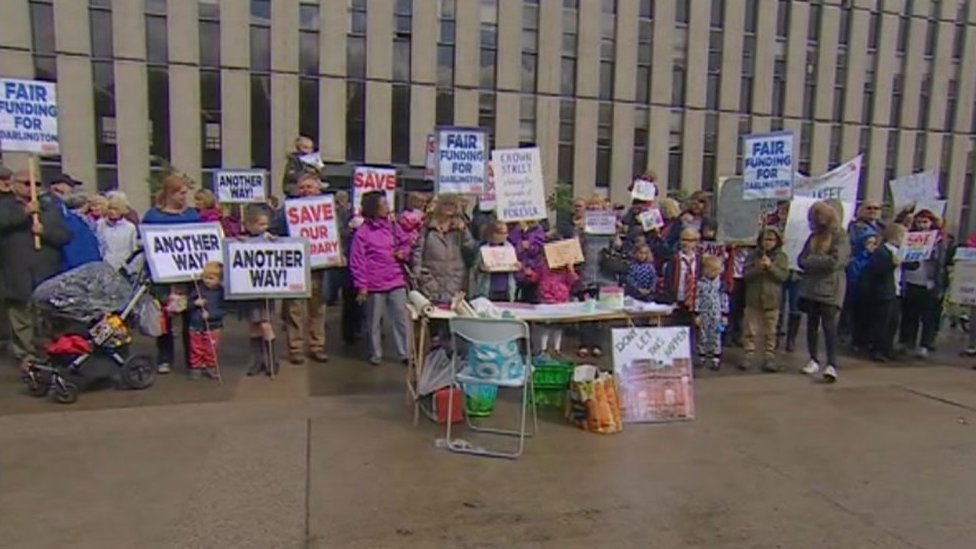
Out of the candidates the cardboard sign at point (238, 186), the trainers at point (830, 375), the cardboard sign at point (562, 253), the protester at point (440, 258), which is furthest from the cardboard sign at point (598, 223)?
the cardboard sign at point (238, 186)

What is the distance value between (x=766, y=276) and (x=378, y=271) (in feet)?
13.4

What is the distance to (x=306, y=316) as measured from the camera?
24.6ft

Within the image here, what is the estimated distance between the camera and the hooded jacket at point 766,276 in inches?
284

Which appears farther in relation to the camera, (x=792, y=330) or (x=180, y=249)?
(x=792, y=330)

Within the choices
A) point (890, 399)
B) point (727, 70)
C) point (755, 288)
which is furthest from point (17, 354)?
point (727, 70)

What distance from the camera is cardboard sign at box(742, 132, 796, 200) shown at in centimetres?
804

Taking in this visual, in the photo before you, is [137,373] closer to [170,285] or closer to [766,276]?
[170,285]

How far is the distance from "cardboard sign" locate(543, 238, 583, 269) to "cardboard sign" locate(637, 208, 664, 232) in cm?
169

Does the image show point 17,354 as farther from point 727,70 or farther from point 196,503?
point 727,70

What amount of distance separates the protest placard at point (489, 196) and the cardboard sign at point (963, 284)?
5.81m

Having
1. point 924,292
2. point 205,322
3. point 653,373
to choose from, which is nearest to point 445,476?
point 653,373

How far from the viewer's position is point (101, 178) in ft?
75.7

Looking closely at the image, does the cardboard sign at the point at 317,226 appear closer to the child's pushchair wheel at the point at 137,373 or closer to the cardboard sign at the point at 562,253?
the child's pushchair wheel at the point at 137,373

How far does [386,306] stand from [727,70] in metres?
26.1
